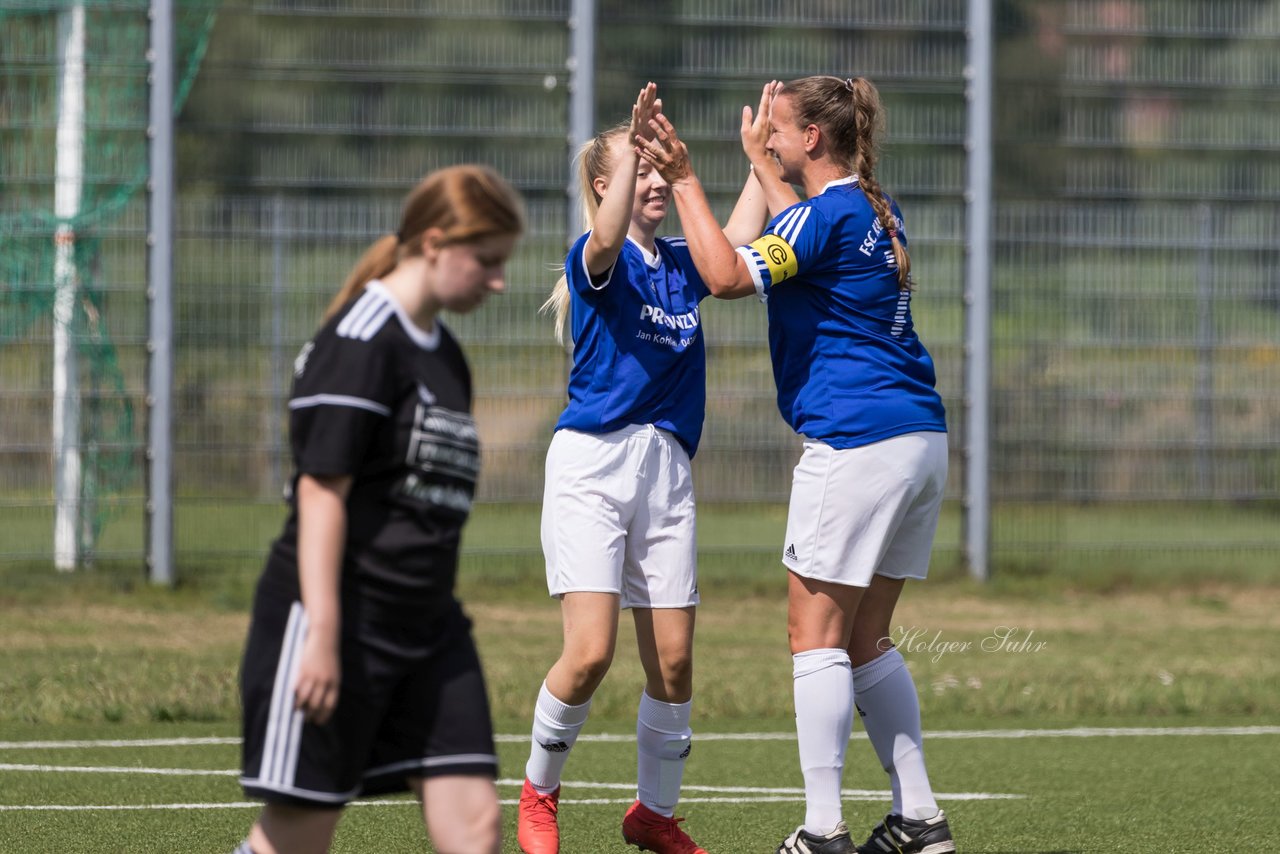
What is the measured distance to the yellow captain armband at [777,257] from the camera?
489 centimetres

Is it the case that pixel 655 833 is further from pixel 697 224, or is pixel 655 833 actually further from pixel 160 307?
pixel 160 307

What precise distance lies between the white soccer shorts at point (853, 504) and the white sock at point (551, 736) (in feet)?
2.72

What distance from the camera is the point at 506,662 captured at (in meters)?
9.86

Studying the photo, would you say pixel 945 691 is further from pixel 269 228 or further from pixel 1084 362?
pixel 269 228

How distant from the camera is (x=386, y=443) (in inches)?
138

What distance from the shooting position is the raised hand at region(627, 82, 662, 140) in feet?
15.9

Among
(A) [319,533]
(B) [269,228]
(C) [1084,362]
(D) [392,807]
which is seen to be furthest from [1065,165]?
(A) [319,533]

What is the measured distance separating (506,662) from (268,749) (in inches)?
253

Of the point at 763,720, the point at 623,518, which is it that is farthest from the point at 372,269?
the point at 763,720

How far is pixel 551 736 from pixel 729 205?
860cm

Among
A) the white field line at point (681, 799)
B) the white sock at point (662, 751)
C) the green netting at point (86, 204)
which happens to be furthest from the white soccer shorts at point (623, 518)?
the green netting at point (86, 204)

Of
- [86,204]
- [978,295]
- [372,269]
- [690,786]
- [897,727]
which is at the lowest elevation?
[690,786]

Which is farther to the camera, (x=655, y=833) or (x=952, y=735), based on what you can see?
(x=952, y=735)

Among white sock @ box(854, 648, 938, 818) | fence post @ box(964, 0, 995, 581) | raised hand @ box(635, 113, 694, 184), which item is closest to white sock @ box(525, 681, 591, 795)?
white sock @ box(854, 648, 938, 818)
